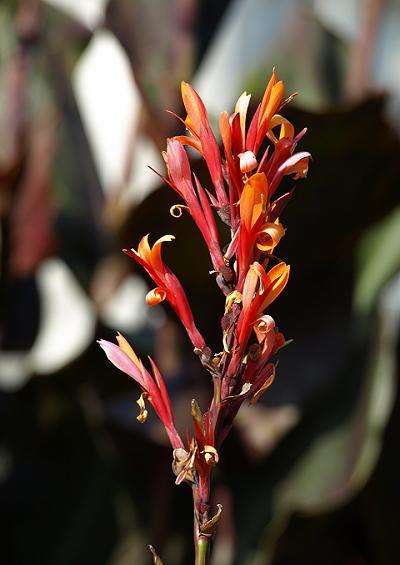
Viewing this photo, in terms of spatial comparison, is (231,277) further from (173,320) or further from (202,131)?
(173,320)

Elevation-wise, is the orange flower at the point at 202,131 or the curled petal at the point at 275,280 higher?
the orange flower at the point at 202,131

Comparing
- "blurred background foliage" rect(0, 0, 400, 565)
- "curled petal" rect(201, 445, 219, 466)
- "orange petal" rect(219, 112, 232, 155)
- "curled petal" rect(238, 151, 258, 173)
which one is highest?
"orange petal" rect(219, 112, 232, 155)

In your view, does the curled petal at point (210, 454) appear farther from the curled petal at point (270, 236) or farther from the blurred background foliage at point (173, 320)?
the blurred background foliage at point (173, 320)

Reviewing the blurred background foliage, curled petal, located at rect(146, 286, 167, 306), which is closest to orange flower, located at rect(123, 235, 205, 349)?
curled petal, located at rect(146, 286, 167, 306)

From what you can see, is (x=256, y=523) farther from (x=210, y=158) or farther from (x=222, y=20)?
(x=210, y=158)

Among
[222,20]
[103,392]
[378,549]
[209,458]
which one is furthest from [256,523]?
[209,458]

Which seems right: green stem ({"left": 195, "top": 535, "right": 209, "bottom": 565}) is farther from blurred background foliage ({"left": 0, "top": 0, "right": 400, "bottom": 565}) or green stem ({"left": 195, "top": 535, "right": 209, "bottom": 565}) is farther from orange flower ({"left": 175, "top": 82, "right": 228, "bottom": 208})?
blurred background foliage ({"left": 0, "top": 0, "right": 400, "bottom": 565})

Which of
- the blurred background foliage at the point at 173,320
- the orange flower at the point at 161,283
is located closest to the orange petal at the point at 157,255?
the orange flower at the point at 161,283

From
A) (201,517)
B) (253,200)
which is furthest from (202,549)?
(253,200)
